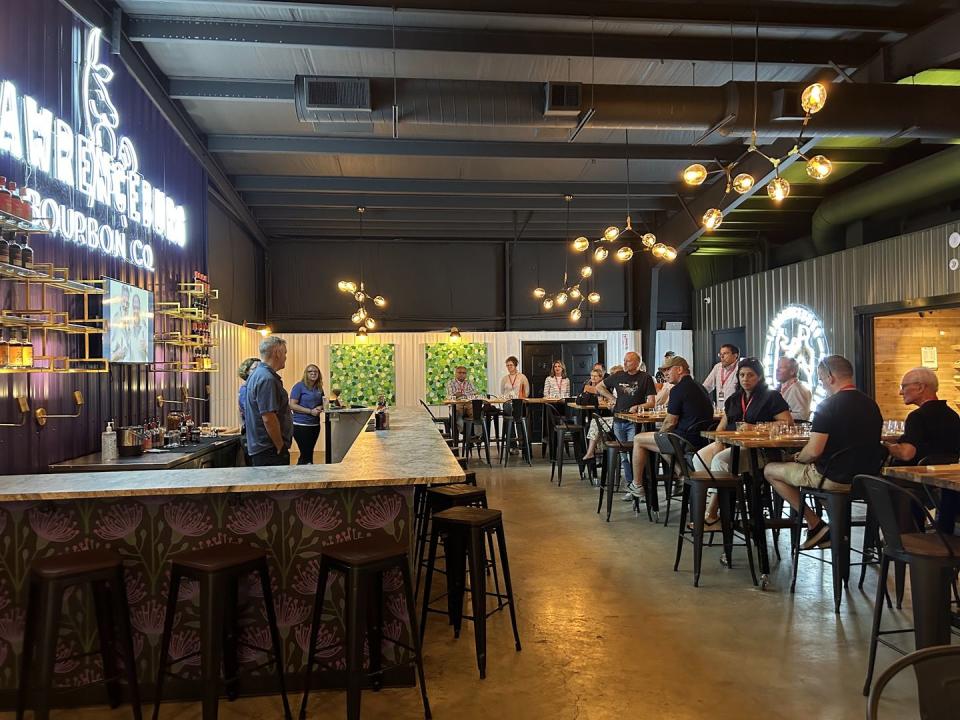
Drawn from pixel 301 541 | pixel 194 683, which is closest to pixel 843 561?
pixel 301 541

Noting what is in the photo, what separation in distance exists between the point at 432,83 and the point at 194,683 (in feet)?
16.3

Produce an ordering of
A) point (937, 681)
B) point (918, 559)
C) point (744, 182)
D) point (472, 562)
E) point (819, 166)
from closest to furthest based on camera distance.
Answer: point (937, 681) < point (918, 559) < point (472, 562) < point (819, 166) < point (744, 182)

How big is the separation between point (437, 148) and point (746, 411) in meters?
4.81

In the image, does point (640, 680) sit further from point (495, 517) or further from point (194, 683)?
point (194, 683)

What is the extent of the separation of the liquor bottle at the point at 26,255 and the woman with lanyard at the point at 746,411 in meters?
4.71

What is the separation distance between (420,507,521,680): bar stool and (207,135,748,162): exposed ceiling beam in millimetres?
5614

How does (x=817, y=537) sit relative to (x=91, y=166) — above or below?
below

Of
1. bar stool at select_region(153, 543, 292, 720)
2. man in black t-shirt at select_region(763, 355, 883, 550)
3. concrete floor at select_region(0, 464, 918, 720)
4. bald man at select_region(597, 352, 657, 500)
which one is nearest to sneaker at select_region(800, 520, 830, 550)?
concrete floor at select_region(0, 464, 918, 720)

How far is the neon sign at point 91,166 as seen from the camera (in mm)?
3893

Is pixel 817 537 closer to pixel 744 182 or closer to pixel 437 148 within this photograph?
pixel 744 182

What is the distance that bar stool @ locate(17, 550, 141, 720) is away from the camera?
8.65 feet

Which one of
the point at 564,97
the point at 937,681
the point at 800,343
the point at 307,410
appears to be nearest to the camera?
the point at 937,681

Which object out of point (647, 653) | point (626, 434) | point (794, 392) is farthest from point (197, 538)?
point (794, 392)

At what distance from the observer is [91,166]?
15.4 feet
